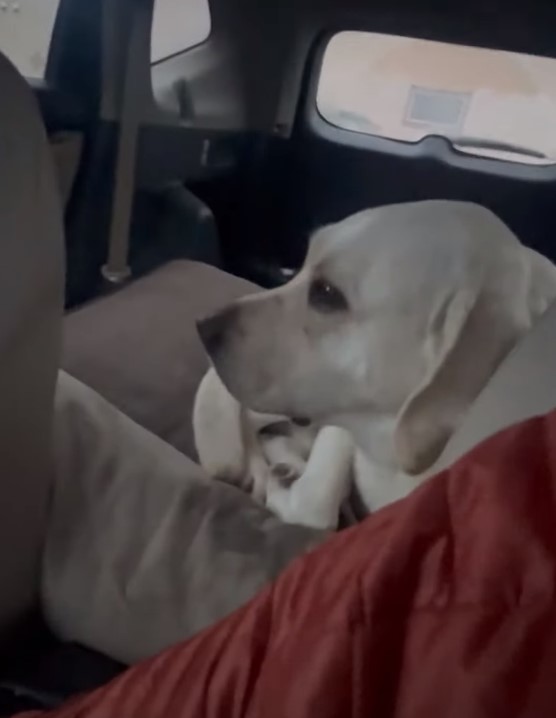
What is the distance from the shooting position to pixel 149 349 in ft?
4.30

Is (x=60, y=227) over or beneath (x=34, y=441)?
over

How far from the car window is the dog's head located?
A: 81 cm

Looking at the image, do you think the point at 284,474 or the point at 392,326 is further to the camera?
the point at 284,474

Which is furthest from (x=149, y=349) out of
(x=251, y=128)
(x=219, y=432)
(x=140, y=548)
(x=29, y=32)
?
(x=251, y=128)

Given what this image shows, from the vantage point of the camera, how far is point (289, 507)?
1097 millimetres

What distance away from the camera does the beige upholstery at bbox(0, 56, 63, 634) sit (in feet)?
2.31

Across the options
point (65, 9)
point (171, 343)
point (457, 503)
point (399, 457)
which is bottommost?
point (171, 343)

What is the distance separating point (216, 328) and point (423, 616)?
0.61 metres

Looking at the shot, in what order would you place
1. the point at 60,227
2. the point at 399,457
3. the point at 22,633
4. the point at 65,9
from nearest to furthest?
the point at 60,227 < the point at 22,633 < the point at 399,457 < the point at 65,9

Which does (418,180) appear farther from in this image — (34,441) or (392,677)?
(392,677)

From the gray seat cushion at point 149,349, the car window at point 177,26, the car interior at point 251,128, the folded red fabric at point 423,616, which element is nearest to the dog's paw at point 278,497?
the gray seat cushion at point 149,349

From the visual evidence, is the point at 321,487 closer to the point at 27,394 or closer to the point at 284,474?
the point at 284,474

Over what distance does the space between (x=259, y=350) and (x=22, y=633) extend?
370 millimetres

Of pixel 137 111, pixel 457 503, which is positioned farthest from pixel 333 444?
pixel 137 111
